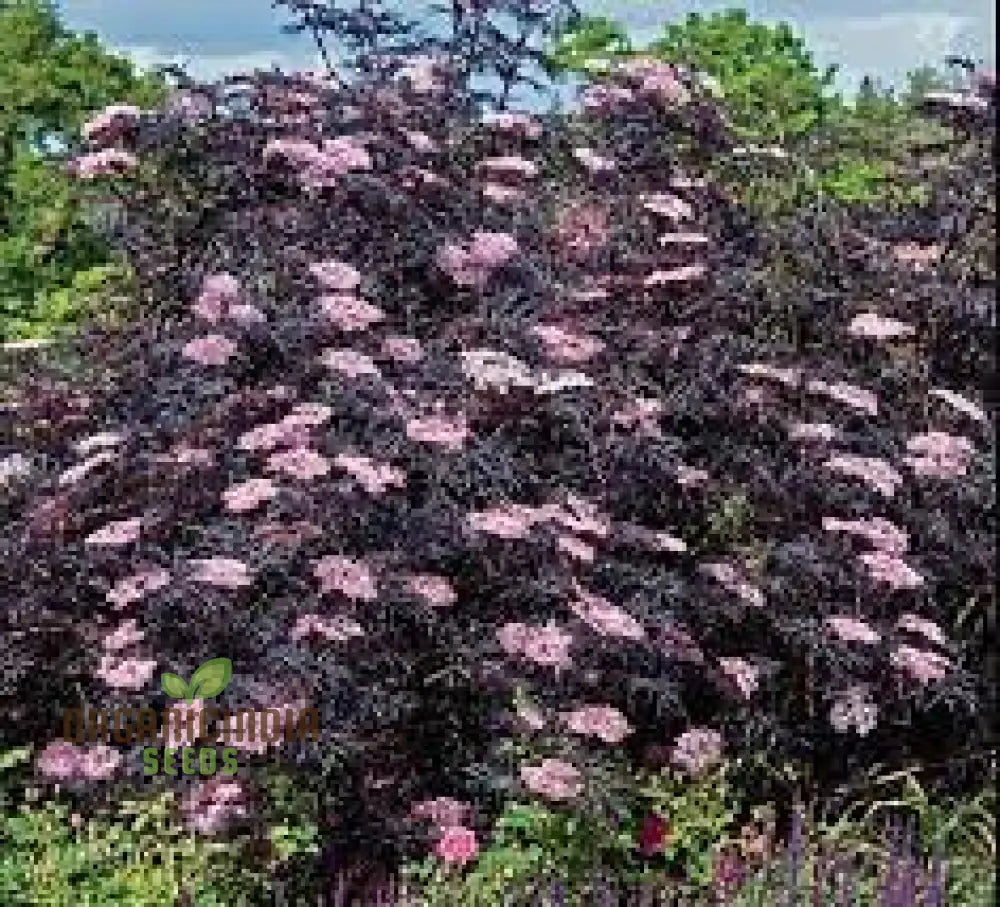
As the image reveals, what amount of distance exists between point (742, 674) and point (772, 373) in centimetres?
79

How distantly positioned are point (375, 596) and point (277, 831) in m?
0.57

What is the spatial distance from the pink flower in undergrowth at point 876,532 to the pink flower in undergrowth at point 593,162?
4.23 ft

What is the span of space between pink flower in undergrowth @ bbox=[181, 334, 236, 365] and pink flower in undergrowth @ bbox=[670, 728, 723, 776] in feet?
4.76

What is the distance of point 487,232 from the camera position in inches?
261

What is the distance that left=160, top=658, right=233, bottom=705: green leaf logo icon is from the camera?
5723 millimetres

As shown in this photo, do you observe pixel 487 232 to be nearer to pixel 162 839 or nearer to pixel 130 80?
pixel 162 839

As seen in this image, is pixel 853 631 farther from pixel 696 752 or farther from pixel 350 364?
pixel 350 364

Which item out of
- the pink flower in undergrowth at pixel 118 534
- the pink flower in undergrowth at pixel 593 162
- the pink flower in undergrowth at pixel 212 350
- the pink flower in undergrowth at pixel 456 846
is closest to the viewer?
the pink flower in undergrowth at pixel 456 846

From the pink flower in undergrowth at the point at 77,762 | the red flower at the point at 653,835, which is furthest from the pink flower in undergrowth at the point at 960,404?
the pink flower in undergrowth at the point at 77,762

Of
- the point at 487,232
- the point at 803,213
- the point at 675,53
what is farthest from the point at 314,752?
the point at 675,53

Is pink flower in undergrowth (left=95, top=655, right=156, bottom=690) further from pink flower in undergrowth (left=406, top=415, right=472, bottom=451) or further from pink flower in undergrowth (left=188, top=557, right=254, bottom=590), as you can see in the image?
pink flower in undergrowth (left=406, top=415, right=472, bottom=451)

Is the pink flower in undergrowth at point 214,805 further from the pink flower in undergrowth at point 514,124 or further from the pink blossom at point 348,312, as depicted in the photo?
the pink flower in undergrowth at point 514,124

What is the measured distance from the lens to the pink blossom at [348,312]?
611 centimetres

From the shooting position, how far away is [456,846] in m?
5.59
